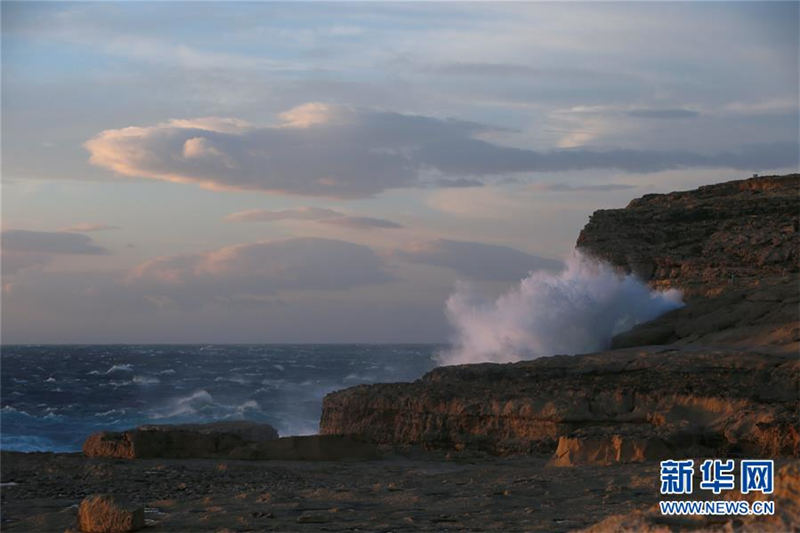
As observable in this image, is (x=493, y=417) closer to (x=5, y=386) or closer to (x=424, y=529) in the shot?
(x=424, y=529)

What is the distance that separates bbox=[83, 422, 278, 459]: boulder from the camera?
14.1 m

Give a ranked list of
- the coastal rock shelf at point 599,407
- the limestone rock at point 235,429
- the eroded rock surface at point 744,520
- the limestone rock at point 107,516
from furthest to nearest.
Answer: the limestone rock at point 235,429 < the coastal rock shelf at point 599,407 < the limestone rock at point 107,516 < the eroded rock surface at point 744,520

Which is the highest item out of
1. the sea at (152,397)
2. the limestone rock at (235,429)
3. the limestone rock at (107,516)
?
the limestone rock at (235,429)

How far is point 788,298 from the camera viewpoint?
18438mm

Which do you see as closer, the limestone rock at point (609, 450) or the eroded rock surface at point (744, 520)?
the eroded rock surface at point (744, 520)

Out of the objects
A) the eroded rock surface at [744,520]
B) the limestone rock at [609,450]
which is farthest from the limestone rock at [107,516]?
the limestone rock at [609,450]

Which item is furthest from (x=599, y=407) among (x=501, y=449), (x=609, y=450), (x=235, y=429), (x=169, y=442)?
(x=169, y=442)

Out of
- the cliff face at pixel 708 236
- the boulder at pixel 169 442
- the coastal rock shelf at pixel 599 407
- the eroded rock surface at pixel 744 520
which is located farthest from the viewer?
the cliff face at pixel 708 236

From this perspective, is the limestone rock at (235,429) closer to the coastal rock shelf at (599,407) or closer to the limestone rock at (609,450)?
the coastal rock shelf at (599,407)

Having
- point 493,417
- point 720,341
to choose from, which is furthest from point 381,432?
point 720,341

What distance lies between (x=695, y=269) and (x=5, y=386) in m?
39.7

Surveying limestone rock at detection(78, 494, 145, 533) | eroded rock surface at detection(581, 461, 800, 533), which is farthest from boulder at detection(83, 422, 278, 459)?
eroded rock surface at detection(581, 461, 800, 533)

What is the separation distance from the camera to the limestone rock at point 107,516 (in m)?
8.12

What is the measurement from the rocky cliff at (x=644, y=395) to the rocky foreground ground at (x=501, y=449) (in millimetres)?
30
